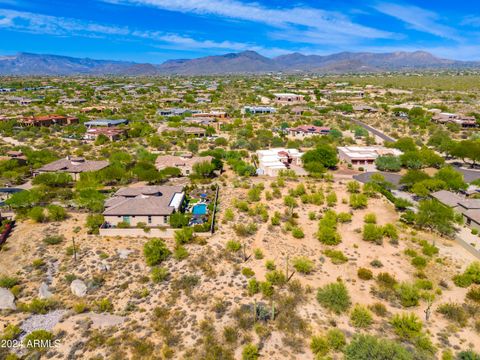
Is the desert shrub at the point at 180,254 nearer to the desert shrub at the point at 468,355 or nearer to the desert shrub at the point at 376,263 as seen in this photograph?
the desert shrub at the point at 376,263

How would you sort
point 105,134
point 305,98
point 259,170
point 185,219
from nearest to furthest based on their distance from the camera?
point 185,219 < point 259,170 < point 105,134 < point 305,98

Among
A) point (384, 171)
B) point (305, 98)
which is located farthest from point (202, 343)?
point (305, 98)

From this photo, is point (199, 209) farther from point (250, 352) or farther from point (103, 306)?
point (250, 352)

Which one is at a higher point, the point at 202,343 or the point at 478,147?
the point at 478,147

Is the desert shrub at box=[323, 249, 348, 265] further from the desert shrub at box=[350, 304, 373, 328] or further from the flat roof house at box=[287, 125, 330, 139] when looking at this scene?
the flat roof house at box=[287, 125, 330, 139]

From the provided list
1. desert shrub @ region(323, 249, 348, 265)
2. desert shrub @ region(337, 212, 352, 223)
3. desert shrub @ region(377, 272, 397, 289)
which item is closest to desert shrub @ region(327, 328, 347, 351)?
desert shrub @ region(377, 272, 397, 289)

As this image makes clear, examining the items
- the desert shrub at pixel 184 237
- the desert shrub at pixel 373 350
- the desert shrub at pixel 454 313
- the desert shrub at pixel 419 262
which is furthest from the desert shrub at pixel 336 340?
the desert shrub at pixel 184 237

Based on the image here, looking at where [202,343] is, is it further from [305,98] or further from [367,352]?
[305,98]
